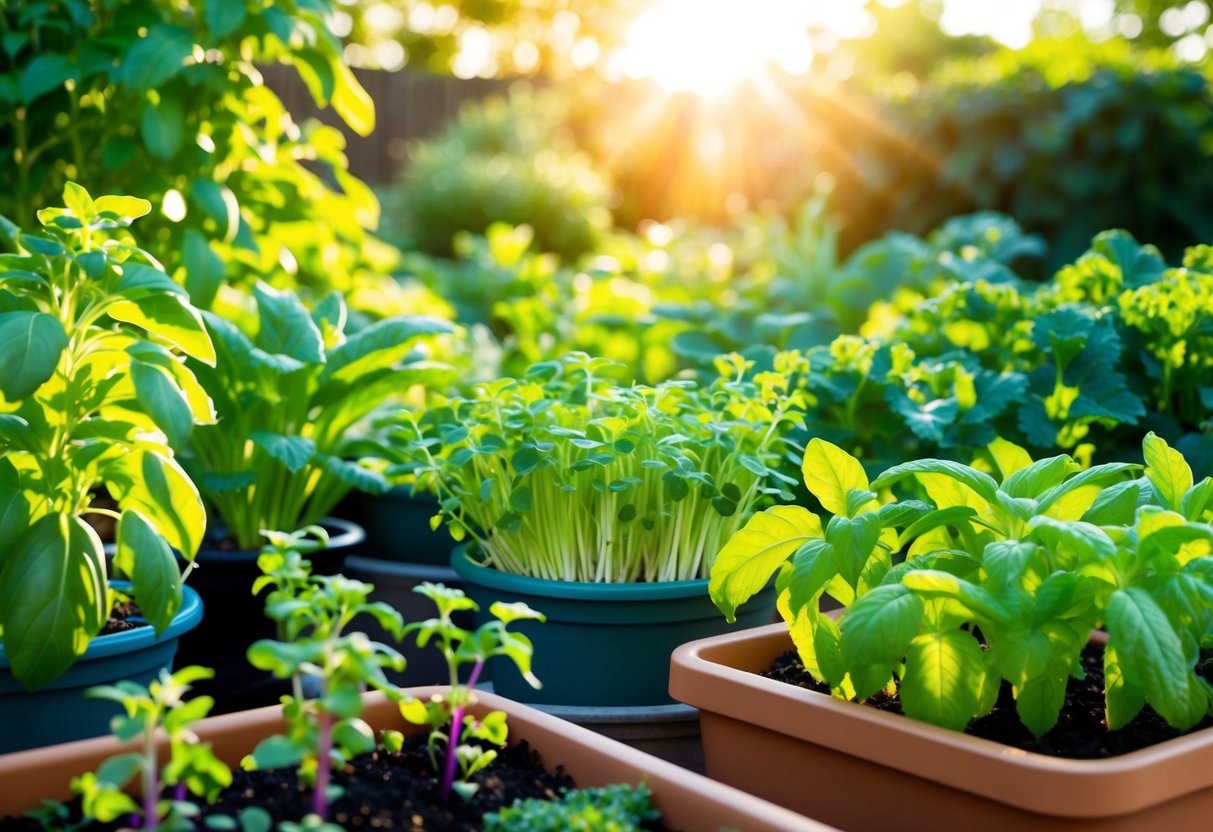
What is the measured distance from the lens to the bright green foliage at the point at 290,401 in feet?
5.50

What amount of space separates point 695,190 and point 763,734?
573cm

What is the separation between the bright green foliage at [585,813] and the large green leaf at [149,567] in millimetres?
418

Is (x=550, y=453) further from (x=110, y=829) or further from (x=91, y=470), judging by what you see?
(x=110, y=829)

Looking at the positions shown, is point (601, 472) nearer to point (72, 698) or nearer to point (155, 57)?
Result: point (72, 698)

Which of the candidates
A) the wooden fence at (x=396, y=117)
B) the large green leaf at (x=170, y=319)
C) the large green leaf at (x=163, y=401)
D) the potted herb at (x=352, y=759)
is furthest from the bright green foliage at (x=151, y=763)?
the wooden fence at (x=396, y=117)

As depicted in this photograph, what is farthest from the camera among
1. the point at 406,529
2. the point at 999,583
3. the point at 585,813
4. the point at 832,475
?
the point at 406,529

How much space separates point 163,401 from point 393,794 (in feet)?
1.43

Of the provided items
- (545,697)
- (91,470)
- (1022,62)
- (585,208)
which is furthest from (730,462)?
(585,208)

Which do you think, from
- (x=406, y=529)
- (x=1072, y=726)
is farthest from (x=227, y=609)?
(x=1072, y=726)

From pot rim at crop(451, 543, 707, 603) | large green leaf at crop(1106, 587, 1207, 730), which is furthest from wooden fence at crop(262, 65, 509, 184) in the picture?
large green leaf at crop(1106, 587, 1207, 730)

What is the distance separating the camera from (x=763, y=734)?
1212mm

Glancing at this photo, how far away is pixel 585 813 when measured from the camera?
37.7 inches

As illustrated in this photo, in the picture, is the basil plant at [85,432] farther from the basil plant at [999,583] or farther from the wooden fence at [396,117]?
the wooden fence at [396,117]

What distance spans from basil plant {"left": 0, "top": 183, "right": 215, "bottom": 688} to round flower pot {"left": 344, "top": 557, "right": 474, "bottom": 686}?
24.4 inches
